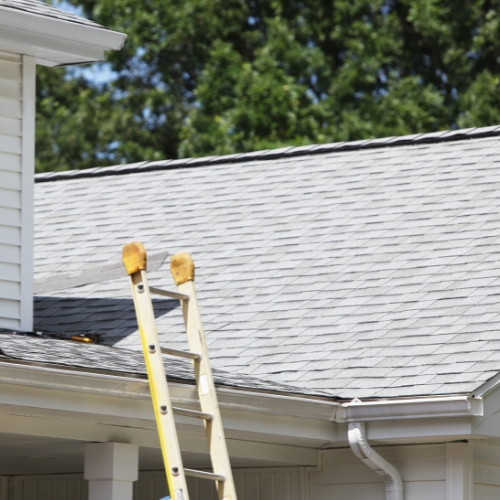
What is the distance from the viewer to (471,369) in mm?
7223

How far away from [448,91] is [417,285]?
1774cm

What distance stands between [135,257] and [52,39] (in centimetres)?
271

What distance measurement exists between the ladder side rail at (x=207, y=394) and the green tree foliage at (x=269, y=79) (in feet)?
50.5

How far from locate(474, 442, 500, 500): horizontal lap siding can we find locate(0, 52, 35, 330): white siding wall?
10.5ft

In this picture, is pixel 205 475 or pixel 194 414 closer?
pixel 205 475

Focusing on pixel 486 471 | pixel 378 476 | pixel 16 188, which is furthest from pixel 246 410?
pixel 16 188

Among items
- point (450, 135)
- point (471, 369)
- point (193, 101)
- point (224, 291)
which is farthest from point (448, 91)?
point (471, 369)

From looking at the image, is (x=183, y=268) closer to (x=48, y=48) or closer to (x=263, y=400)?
(x=263, y=400)

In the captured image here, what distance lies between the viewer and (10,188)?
8352mm

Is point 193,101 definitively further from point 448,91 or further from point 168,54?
point 448,91

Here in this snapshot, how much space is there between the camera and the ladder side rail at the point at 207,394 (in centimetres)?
613

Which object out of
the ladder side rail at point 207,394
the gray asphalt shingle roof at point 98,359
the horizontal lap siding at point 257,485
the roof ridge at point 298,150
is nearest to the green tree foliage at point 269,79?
the roof ridge at point 298,150

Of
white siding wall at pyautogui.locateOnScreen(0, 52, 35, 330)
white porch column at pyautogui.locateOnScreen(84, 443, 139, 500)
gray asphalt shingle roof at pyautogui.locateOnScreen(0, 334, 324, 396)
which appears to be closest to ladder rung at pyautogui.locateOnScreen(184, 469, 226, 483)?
gray asphalt shingle roof at pyautogui.locateOnScreen(0, 334, 324, 396)

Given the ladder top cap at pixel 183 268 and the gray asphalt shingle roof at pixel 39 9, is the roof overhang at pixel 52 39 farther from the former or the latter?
the ladder top cap at pixel 183 268
